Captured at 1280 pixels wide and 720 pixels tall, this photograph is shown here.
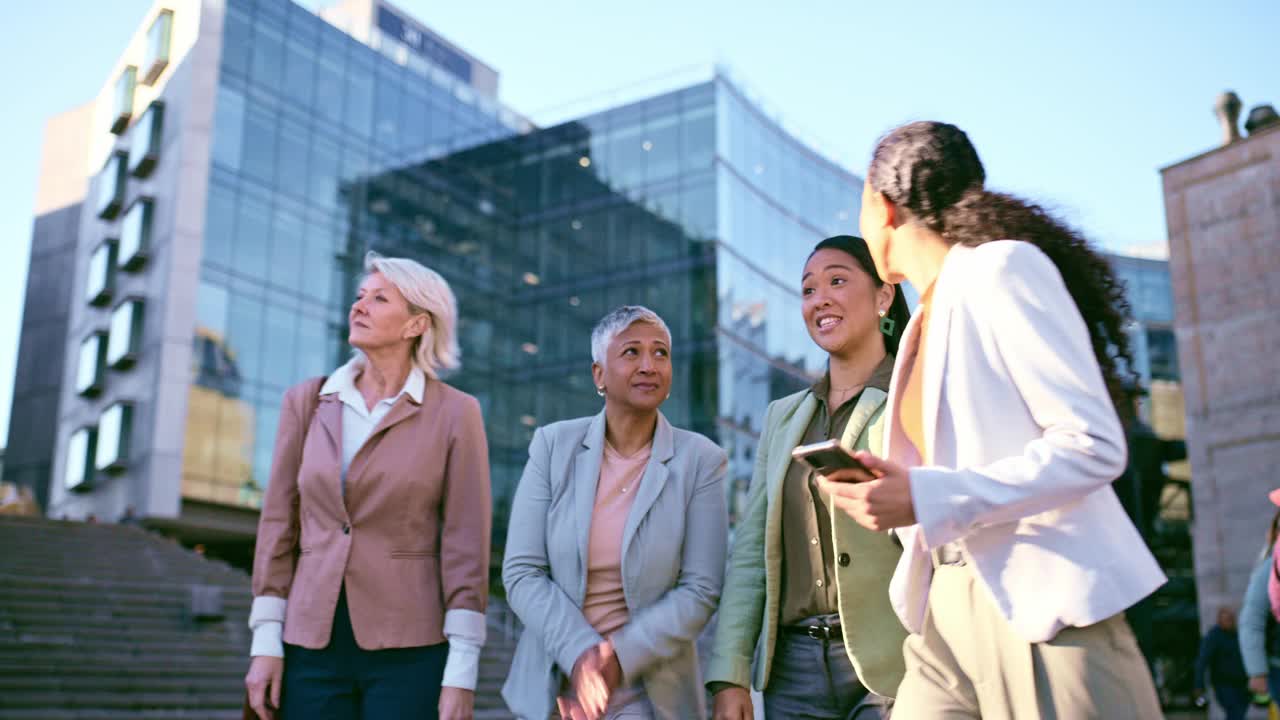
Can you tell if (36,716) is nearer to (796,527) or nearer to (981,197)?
(796,527)

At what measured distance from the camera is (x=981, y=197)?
7.91 feet

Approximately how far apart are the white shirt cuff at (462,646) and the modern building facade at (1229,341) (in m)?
19.0

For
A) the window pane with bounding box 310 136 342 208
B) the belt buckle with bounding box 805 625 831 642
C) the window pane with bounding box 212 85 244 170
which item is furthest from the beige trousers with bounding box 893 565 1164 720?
the window pane with bounding box 310 136 342 208

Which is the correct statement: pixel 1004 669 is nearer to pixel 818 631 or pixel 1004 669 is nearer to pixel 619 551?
pixel 818 631

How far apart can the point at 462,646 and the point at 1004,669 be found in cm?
228

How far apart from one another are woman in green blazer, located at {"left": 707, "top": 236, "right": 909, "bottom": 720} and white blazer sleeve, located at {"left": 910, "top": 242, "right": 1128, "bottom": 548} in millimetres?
1292

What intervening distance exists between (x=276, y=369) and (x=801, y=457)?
109 ft

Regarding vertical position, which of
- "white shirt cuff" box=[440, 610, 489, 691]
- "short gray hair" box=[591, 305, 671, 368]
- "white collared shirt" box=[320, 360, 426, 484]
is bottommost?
"white shirt cuff" box=[440, 610, 489, 691]

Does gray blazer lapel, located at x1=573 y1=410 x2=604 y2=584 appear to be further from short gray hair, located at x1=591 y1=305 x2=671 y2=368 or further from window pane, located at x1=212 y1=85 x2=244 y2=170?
window pane, located at x1=212 y1=85 x2=244 y2=170

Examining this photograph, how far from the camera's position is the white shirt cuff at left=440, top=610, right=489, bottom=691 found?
396cm

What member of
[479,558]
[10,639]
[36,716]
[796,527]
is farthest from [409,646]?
[10,639]

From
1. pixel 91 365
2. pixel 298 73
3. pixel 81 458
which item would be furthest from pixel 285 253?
pixel 81 458

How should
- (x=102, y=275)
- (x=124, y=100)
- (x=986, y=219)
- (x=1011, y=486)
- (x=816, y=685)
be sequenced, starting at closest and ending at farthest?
(x=1011, y=486)
(x=986, y=219)
(x=816, y=685)
(x=102, y=275)
(x=124, y=100)

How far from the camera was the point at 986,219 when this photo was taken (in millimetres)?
2371
